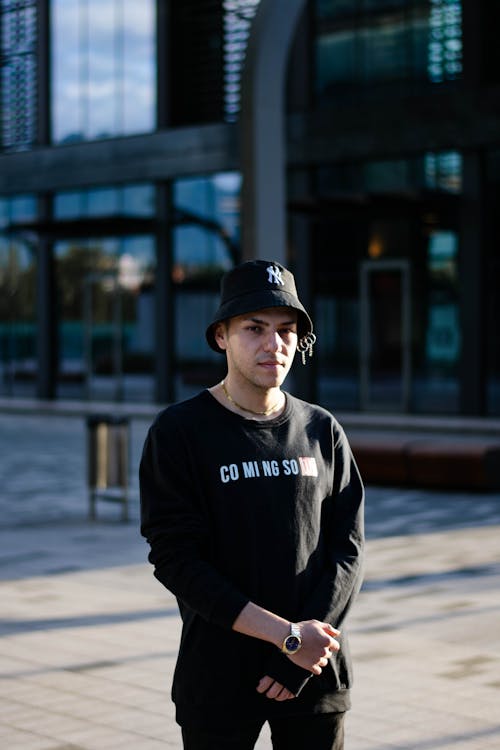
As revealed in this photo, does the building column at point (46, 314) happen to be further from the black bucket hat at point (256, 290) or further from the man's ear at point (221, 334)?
the black bucket hat at point (256, 290)

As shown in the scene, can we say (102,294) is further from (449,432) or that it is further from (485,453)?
(485,453)

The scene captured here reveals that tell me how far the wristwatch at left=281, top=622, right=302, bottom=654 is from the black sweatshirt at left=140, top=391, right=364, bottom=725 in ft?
0.15

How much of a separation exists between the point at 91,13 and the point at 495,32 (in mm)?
10764

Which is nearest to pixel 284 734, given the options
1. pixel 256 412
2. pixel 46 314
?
pixel 256 412

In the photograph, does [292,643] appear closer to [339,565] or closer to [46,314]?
[339,565]

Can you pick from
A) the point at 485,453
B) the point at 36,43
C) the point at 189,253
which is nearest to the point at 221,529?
the point at 485,453

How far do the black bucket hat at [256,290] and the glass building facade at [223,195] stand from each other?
1864 cm

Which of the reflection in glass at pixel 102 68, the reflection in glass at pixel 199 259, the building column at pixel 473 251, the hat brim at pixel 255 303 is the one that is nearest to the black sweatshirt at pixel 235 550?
the hat brim at pixel 255 303

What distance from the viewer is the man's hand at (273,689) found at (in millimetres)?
2863

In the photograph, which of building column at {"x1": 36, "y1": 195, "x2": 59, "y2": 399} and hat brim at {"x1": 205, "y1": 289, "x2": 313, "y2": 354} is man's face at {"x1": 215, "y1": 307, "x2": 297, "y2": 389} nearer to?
hat brim at {"x1": 205, "y1": 289, "x2": 313, "y2": 354}

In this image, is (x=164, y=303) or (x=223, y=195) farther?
(x=164, y=303)

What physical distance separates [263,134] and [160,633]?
12.3 ft

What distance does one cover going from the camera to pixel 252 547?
9.75ft

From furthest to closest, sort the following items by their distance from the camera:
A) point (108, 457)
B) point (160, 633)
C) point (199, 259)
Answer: point (199, 259)
point (108, 457)
point (160, 633)
